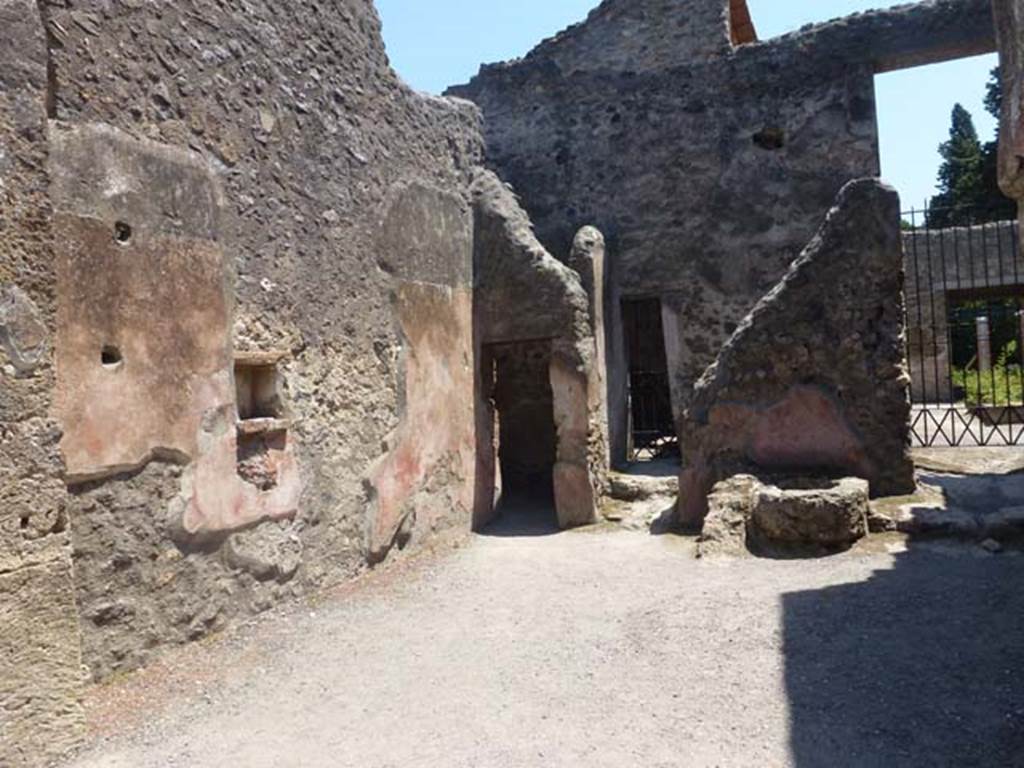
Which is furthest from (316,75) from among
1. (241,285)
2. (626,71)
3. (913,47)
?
(913,47)

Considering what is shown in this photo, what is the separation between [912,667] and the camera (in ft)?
10.7

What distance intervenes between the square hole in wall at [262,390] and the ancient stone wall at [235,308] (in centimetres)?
1

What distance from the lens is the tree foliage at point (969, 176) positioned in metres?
21.3

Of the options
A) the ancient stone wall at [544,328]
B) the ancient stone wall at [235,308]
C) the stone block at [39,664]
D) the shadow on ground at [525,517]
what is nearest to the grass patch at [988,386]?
the shadow on ground at [525,517]

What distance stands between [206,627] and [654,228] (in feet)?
20.5

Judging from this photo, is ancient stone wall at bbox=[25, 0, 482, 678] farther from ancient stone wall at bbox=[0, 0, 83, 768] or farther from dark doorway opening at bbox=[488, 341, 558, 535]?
dark doorway opening at bbox=[488, 341, 558, 535]

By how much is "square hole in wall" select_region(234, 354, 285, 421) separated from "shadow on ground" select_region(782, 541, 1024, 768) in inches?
110

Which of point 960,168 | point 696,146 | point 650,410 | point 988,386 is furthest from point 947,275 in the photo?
point 960,168

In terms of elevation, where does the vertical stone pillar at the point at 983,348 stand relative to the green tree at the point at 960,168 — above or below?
below

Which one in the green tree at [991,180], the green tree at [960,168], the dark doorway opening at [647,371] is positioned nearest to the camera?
the dark doorway opening at [647,371]

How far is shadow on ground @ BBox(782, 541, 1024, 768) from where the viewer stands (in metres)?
2.64

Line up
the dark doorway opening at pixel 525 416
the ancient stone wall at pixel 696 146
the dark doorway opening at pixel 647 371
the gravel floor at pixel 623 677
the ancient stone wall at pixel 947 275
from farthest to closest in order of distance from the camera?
the ancient stone wall at pixel 947 275 < the dark doorway opening at pixel 647 371 < the dark doorway opening at pixel 525 416 < the ancient stone wall at pixel 696 146 < the gravel floor at pixel 623 677

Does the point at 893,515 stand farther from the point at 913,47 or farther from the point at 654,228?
the point at 913,47

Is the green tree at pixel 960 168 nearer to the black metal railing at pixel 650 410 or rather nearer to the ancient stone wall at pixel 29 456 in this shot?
the black metal railing at pixel 650 410
